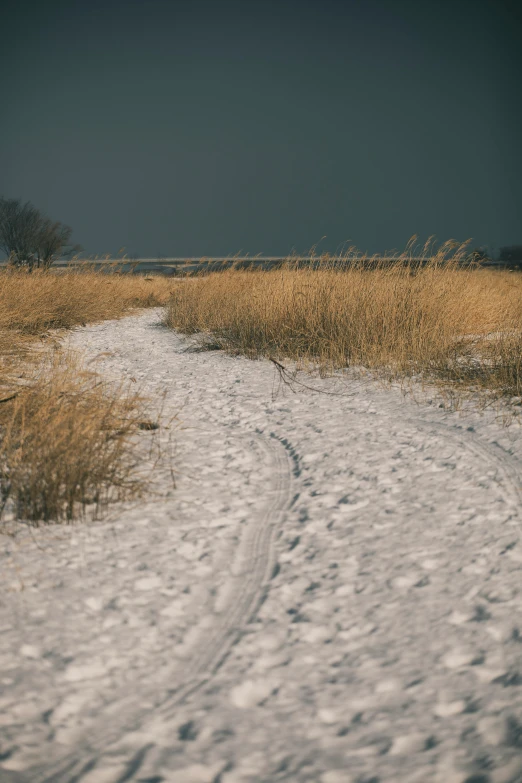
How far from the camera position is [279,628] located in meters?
1.82

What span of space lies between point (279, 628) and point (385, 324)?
4729 millimetres

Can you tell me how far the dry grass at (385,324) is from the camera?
5.29 meters

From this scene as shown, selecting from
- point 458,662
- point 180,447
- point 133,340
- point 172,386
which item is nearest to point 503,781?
point 458,662

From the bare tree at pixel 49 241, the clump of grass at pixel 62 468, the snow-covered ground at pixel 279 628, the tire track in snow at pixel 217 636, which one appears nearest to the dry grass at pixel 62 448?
the clump of grass at pixel 62 468

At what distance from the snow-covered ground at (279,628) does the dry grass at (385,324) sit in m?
2.09

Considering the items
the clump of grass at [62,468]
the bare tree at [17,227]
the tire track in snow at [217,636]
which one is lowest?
the tire track in snow at [217,636]

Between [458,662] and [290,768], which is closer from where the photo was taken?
[290,768]

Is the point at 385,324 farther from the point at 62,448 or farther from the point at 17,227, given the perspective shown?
the point at 17,227

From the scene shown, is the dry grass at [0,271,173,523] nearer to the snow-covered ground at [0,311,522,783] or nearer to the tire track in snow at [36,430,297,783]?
the snow-covered ground at [0,311,522,783]

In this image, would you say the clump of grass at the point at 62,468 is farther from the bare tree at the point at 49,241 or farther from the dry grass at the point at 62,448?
the bare tree at the point at 49,241

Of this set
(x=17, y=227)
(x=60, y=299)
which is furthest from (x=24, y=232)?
(x=60, y=299)

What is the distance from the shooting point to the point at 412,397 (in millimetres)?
4512

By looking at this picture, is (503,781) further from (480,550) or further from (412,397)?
(412,397)

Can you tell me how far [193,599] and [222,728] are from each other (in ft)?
1.85
